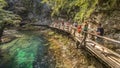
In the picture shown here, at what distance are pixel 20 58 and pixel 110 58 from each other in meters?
9.37

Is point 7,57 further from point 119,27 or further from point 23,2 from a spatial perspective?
point 23,2

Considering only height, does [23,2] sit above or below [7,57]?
above

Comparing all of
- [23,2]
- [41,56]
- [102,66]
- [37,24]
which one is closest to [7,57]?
[41,56]

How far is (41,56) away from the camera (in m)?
19.6

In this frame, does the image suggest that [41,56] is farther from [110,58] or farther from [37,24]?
[37,24]

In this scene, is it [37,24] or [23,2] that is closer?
[37,24]

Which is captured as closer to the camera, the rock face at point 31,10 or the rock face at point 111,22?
the rock face at point 111,22

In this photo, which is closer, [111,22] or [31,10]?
[111,22]

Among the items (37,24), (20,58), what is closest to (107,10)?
(20,58)

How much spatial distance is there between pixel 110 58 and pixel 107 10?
32.0ft

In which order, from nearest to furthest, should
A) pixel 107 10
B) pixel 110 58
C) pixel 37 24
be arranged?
pixel 110 58
pixel 107 10
pixel 37 24

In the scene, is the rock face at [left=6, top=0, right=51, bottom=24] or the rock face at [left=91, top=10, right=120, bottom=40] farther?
the rock face at [left=6, top=0, right=51, bottom=24]

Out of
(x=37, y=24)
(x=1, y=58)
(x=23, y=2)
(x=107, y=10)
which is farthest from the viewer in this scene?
(x=23, y=2)

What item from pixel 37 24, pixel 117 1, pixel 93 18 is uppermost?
pixel 117 1
